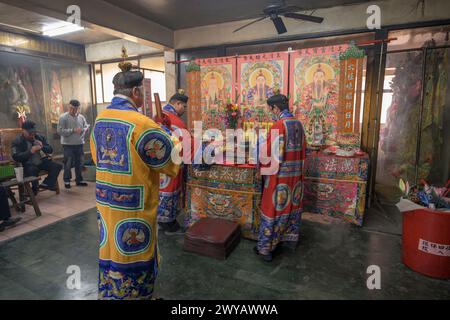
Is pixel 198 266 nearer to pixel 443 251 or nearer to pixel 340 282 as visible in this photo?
pixel 340 282

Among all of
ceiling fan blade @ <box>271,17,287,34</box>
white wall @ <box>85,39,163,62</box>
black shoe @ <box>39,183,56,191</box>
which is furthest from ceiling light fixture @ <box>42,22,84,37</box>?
ceiling fan blade @ <box>271,17,287,34</box>

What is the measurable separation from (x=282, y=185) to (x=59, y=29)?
615 centimetres

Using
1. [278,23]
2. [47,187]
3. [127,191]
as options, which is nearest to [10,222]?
[47,187]

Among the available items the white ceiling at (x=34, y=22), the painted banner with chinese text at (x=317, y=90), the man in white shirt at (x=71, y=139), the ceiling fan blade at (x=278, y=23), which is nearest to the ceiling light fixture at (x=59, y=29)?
the white ceiling at (x=34, y=22)

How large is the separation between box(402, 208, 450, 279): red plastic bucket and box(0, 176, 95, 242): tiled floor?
13.9 feet

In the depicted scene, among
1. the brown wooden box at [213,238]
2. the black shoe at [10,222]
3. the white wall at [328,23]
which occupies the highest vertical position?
the white wall at [328,23]

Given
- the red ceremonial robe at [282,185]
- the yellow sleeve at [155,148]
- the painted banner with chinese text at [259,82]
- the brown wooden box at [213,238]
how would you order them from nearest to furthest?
the yellow sleeve at [155,148], the red ceremonial robe at [282,185], the brown wooden box at [213,238], the painted banner with chinese text at [259,82]

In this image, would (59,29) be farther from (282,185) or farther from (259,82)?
(282,185)

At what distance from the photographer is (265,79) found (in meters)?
4.59

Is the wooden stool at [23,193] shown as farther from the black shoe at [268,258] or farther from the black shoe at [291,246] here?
the black shoe at [291,246]

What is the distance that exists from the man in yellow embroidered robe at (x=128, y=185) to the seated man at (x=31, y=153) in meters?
3.50

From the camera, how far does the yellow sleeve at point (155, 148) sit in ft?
4.94
